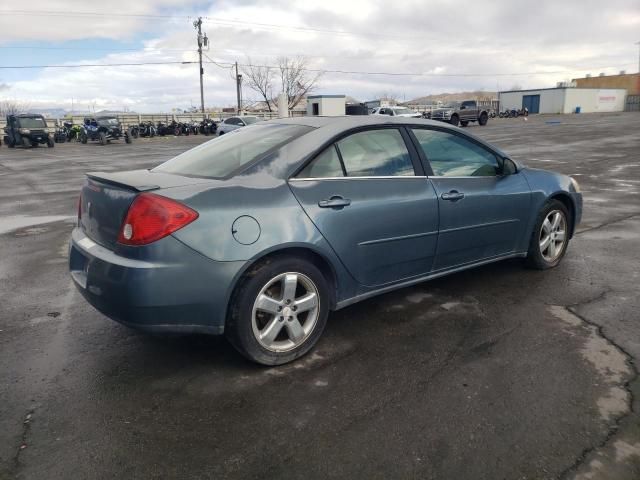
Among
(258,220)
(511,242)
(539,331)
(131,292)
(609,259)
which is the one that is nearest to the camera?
(131,292)

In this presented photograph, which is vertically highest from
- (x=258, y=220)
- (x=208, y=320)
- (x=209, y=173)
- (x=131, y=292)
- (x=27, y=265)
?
(x=209, y=173)

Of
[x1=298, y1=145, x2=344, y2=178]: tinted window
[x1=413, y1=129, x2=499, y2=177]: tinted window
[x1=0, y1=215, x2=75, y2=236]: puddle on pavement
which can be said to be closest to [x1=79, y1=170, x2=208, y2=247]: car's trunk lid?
[x1=298, y1=145, x2=344, y2=178]: tinted window

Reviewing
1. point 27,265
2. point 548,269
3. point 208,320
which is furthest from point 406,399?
point 27,265

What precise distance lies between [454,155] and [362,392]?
2.15 meters

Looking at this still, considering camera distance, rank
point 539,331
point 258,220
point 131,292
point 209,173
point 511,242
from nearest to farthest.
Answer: point 131,292 → point 258,220 → point 209,173 → point 539,331 → point 511,242

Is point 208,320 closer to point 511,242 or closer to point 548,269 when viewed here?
point 511,242

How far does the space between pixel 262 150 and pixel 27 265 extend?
11.4 feet

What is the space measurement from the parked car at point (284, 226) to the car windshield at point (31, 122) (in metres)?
28.9

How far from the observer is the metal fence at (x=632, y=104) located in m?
73.2

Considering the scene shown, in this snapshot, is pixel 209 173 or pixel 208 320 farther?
pixel 209 173

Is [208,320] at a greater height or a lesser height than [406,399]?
greater

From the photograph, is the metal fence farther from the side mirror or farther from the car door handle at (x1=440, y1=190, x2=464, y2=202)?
the car door handle at (x1=440, y1=190, x2=464, y2=202)

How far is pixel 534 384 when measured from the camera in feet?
9.62

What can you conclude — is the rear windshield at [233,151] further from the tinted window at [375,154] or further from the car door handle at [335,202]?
the car door handle at [335,202]
